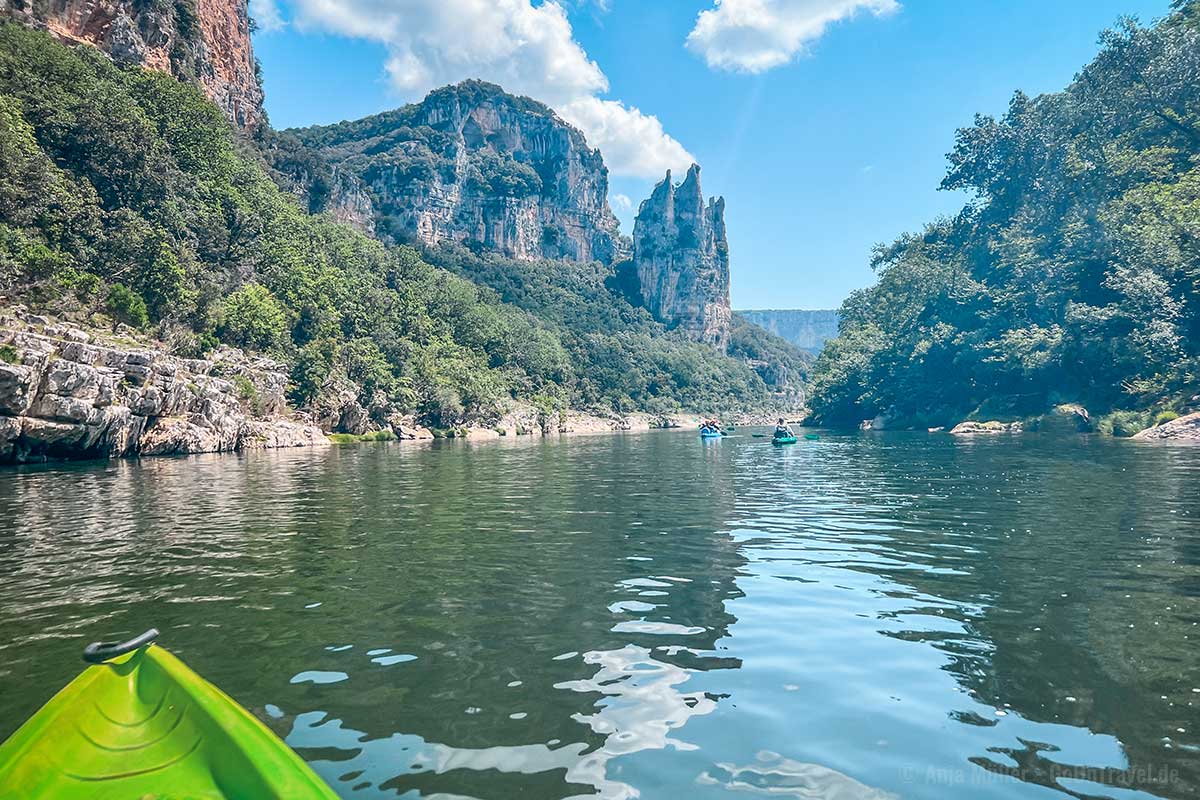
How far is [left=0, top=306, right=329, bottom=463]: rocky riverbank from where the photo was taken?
34.1 m

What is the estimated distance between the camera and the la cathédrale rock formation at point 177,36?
77.6 metres

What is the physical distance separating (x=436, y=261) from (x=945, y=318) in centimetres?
12666

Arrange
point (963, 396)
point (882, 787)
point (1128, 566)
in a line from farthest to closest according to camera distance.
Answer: point (963, 396) < point (1128, 566) < point (882, 787)

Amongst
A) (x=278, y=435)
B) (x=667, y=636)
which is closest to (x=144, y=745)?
(x=667, y=636)

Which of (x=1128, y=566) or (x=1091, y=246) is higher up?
(x=1091, y=246)

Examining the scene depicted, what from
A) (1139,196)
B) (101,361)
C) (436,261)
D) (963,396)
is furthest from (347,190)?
(1139,196)

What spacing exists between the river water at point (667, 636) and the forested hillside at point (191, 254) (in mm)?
38535

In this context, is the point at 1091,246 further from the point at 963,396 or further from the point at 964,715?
the point at 964,715

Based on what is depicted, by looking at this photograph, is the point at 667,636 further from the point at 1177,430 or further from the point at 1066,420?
the point at 1066,420

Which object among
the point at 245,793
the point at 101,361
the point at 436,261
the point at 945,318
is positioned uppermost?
the point at 436,261

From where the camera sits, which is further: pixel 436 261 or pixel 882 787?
pixel 436 261

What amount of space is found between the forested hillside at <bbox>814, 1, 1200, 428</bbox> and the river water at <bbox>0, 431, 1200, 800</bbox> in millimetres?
47764

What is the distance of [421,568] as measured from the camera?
12.5 m

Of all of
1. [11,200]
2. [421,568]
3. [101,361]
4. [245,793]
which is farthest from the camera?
[11,200]
